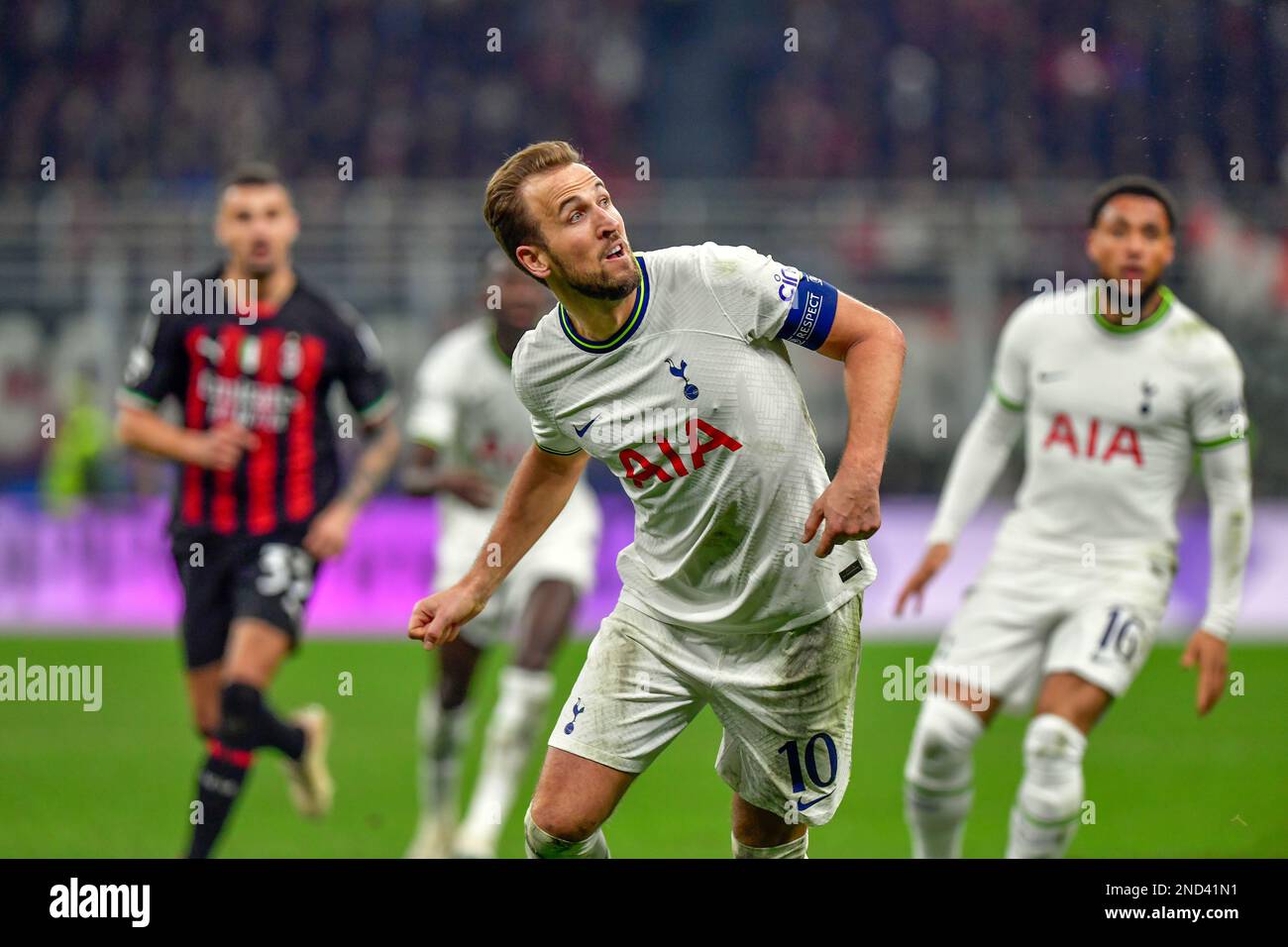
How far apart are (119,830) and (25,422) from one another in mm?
8571

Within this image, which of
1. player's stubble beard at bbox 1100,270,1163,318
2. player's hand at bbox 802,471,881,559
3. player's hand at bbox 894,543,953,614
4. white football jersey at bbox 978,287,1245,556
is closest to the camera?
player's hand at bbox 802,471,881,559

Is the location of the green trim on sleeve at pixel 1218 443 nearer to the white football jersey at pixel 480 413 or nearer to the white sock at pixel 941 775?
the white sock at pixel 941 775

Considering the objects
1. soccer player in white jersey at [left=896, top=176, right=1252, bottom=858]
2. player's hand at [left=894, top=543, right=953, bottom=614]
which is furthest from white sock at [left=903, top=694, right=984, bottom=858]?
player's hand at [left=894, top=543, right=953, bottom=614]

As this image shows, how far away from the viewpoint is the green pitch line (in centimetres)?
727

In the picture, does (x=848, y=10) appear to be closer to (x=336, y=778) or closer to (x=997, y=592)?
(x=336, y=778)

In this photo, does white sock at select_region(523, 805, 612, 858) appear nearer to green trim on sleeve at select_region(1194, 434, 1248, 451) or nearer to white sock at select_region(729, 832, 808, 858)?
white sock at select_region(729, 832, 808, 858)

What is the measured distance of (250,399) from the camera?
693 cm

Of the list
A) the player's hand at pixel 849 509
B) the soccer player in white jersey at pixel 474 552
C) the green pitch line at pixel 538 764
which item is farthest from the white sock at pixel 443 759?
the player's hand at pixel 849 509

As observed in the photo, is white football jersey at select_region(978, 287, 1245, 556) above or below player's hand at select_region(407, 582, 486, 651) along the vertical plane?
above

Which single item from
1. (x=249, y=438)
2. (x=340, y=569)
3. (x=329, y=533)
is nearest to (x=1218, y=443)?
(x=329, y=533)

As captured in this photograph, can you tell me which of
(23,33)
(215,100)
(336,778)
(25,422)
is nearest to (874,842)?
(336,778)

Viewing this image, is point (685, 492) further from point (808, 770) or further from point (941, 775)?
point (941, 775)

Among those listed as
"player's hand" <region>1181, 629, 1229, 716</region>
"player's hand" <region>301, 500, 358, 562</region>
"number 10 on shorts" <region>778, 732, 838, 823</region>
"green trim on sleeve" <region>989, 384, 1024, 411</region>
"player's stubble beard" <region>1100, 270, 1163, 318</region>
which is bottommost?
"number 10 on shorts" <region>778, 732, 838, 823</region>

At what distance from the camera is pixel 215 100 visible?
19.6 m
